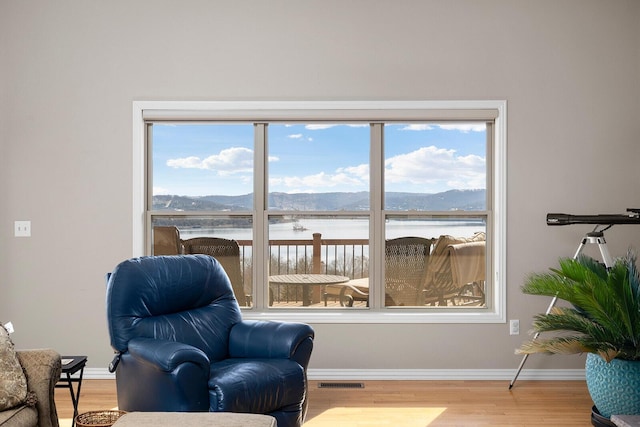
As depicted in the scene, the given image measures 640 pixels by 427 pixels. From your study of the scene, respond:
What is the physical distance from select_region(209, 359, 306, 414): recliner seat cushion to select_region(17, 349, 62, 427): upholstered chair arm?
2.31 ft

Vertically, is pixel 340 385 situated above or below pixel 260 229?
below

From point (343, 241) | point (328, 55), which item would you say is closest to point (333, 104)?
point (328, 55)

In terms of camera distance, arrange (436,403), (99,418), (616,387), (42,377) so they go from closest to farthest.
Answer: (42,377)
(99,418)
(616,387)
(436,403)

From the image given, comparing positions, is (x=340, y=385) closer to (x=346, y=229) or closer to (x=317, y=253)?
(x=317, y=253)

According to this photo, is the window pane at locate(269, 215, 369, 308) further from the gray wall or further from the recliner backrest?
the recliner backrest

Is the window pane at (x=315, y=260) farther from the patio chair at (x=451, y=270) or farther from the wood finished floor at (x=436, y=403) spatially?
the wood finished floor at (x=436, y=403)

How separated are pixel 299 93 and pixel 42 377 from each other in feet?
8.57

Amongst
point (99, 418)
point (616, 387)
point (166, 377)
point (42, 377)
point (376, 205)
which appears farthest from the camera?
point (376, 205)

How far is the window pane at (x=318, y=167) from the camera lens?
15.0 ft

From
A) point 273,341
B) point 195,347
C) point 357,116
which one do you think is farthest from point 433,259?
point 195,347

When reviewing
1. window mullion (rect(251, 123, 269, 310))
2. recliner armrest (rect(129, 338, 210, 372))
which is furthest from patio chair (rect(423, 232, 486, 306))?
recliner armrest (rect(129, 338, 210, 372))

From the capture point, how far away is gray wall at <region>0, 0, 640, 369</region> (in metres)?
4.41

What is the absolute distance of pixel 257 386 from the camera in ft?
9.57

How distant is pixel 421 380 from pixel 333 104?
212cm
